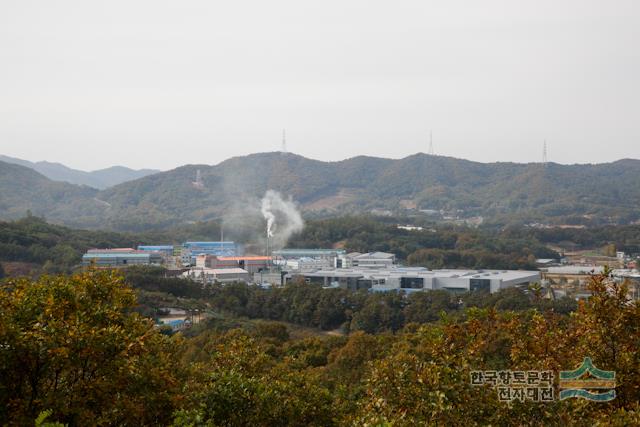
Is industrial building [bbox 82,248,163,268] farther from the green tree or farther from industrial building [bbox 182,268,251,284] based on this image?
the green tree

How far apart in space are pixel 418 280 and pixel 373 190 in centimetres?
9794

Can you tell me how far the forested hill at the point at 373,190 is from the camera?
105875 millimetres

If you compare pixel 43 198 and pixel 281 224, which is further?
pixel 43 198

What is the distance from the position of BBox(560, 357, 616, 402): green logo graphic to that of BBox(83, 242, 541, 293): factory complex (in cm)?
3149

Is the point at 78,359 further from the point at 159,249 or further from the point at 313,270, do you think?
the point at 159,249

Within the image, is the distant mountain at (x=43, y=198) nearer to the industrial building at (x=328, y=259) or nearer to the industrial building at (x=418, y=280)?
the industrial building at (x=328, y=259)

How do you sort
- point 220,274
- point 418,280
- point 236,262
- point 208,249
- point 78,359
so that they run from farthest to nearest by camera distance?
1. point 208,249
2. point 236,262
3. point 220,274
4. point 418,280
5. point 78,359

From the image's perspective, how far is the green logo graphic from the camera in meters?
7.42

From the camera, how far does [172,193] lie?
12188 centimetres

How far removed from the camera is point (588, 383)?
7.44m

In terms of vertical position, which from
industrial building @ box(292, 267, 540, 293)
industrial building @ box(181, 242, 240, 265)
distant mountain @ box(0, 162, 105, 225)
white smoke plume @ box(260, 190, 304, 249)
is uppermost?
distant mountain @ box(0, 162, 105, 225)

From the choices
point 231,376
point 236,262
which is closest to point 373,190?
point 236,262

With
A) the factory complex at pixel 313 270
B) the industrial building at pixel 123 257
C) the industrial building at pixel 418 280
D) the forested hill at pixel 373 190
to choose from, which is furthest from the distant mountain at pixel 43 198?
the industrial building at pixel 418 280

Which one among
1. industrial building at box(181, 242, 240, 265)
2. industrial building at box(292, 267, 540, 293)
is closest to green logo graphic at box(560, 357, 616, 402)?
industrial building at box(292, 267, 540, 293)
